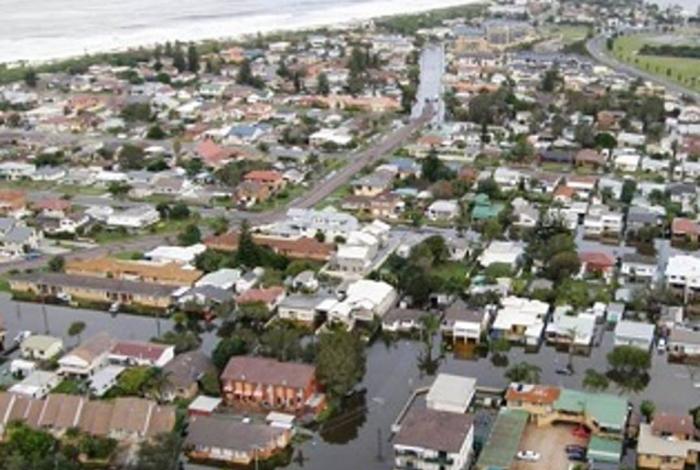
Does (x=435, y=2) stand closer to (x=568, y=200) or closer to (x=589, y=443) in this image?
(x=568, y=200)

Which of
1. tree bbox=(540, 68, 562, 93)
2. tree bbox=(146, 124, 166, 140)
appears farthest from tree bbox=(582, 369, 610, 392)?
tree bbox=(540, 68, 562, 93)

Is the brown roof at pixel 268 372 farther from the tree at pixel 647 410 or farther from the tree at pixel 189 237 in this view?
the tree at pixel 189 237

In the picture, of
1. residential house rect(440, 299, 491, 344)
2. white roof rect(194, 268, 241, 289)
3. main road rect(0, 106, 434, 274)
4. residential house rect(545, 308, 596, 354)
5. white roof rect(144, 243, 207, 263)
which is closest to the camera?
residential house rect(545, 308, 596, 354)

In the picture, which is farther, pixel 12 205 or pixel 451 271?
pixel 12 205

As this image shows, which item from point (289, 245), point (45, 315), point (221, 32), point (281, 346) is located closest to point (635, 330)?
point (281, 346)

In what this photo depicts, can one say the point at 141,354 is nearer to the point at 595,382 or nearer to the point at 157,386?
the point at 157,386

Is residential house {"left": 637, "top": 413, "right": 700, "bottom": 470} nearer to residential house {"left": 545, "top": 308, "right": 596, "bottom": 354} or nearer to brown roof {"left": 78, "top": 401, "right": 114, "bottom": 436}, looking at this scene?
residential house {"left": 545, "top": 308, "right": 596, "bottom": 354}

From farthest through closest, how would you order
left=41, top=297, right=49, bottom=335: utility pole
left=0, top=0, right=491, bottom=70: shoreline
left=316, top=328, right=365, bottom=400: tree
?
left=0, top=0, right=491, bottom=70: shoreline, left=41, top=297, right=49, bottom=335: utility pole, left=316, top=328, right=365, bottom=400: tree
